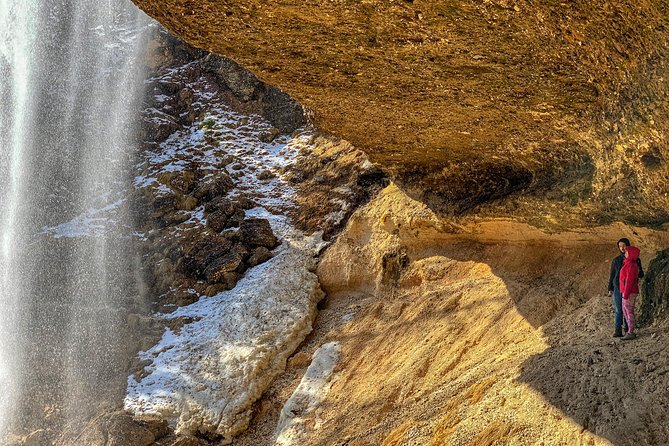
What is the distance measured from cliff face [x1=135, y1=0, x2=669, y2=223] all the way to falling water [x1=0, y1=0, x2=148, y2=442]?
7.24 meters

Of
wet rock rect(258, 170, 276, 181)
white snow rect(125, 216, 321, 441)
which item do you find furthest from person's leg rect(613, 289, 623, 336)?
wet rock rect(258, 170, 276, 181)

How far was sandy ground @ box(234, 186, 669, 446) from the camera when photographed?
20.9ft

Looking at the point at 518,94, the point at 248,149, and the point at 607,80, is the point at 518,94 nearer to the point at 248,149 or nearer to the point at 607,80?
the point at 607,80

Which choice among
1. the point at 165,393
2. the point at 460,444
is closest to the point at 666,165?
the point at 460,444

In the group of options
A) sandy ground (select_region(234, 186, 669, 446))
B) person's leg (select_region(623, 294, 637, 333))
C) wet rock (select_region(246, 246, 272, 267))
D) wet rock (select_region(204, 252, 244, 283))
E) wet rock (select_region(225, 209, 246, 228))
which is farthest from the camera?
wet rock (select_region(225, 209, 246, 228))

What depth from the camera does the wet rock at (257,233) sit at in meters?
14.7

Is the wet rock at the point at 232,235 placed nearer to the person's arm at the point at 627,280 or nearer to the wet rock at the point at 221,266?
the wet rock at the point at 221,266

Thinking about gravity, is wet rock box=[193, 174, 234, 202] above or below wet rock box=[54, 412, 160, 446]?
above

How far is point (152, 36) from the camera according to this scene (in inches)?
885

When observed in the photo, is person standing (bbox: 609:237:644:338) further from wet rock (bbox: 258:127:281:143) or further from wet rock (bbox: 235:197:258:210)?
wet rock (bbox: 258:127:281:143)

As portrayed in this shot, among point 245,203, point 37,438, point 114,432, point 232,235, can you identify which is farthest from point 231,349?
point 245,203

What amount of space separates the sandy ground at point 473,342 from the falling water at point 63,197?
4246mm

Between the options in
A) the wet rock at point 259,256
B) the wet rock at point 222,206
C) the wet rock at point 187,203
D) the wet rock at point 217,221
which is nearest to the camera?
the wet rock at point 259,256

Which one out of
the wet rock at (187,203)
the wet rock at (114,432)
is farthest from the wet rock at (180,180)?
the wet rock at (114,432)
